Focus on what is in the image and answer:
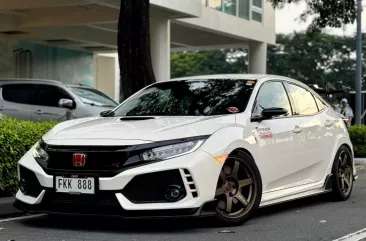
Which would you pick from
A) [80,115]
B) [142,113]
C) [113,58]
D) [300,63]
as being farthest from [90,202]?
[300,63]

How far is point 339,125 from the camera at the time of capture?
836cm

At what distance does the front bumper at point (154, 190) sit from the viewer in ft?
18.6

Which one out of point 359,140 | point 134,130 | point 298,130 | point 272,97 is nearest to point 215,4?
point 359,140

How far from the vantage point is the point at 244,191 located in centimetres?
639

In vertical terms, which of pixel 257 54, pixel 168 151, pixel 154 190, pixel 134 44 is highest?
pixel 257 54

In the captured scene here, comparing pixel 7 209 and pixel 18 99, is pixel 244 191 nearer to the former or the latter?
pixel 7 209

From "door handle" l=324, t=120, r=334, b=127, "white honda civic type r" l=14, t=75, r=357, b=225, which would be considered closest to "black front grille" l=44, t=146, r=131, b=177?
"white honda civic type r" l=14, t=75, r=357, b=225

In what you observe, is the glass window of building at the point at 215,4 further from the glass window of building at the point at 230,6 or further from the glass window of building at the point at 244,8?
the glass window of building at the point at 244,8

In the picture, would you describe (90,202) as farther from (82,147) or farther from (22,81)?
(22,81)

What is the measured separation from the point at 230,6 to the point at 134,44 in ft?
40.9

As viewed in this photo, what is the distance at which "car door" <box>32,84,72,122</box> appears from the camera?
14.0 metres

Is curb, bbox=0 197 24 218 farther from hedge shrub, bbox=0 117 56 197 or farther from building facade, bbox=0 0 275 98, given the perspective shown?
building facade, bbox=0 0 275 98

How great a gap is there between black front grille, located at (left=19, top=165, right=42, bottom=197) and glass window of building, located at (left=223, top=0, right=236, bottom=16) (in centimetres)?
1690

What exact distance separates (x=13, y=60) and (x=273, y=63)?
123 feet
